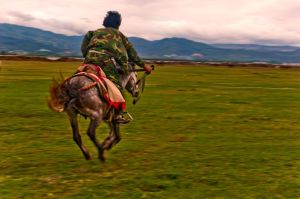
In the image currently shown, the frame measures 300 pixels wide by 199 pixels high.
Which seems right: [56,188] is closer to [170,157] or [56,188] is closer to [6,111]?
[170,157]

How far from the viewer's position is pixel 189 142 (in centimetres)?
1298

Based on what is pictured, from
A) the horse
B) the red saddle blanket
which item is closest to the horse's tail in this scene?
the horse

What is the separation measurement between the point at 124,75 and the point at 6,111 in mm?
11980

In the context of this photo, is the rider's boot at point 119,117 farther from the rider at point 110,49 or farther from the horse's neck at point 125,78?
the horse's neck at point 125,78

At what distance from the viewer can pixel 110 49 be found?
30.6 feet

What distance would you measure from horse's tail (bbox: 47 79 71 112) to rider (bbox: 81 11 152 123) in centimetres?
90

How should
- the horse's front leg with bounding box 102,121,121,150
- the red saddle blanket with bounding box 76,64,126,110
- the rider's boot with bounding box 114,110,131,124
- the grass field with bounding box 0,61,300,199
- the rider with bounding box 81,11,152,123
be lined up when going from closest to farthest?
1. the grass field with bounding box 0,61,300,199
2. the red saddle blanket with bounding box 76,64,126,110
3. the rider with bounding box 81,11,152,123
4. the rider's boot with bounding box 114,110,131,124
5. the horse's front leg with bounding box 102,121,121,150

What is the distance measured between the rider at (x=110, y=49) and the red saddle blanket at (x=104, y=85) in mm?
265

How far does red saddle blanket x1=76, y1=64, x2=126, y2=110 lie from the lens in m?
8.73

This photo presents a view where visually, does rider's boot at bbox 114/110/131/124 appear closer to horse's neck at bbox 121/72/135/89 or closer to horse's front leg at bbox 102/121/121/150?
horse's front leg at bbox 102/121/121/150

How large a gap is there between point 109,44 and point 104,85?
1071mm

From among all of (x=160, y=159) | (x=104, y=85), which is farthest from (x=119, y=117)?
(x=160, y=159)

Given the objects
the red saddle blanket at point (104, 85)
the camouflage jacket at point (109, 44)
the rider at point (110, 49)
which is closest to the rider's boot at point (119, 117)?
the rider at point (110, 49)

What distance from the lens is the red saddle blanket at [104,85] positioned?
8734 mm
